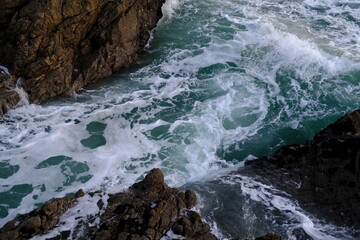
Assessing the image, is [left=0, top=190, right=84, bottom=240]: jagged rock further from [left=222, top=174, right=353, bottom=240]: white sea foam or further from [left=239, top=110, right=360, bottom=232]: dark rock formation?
[left=239, top=110, right=360, bottom=232]: dark rock formation

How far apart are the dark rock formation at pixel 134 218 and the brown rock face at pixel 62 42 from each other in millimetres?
4744

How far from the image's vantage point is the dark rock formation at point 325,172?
24.7 feet

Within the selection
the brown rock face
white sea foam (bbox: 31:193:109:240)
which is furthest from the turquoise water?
white sea foam (bbox: 31:193:109:240)

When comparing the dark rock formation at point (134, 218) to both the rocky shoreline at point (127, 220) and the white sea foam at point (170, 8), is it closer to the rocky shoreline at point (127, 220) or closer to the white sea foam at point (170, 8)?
the rocky shoreline at point (127, 220)

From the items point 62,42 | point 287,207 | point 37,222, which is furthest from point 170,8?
point 37,222

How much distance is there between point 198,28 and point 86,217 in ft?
33.9

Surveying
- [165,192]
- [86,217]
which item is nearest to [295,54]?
[165,192]

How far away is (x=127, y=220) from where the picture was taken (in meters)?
6.84

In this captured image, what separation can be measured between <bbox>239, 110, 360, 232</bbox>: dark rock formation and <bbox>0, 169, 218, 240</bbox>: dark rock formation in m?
2.03

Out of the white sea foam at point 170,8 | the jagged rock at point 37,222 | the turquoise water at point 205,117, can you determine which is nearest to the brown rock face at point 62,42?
the turquoise water at point 205,117

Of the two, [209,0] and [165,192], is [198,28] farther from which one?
[165,192]

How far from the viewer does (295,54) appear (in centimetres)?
1380

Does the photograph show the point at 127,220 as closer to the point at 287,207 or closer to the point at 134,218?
the point at 134,218

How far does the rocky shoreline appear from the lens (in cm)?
665
